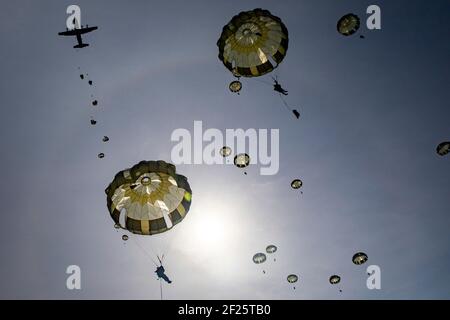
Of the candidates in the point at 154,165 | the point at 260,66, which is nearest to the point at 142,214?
the point at 154,165

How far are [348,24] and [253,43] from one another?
15.3ft

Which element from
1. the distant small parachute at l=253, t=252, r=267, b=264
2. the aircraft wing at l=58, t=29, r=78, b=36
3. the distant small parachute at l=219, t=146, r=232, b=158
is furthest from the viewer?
the distant small parachute at l=253, t=252, r=267, b=264

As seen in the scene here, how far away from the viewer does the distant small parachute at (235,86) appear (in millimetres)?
19422

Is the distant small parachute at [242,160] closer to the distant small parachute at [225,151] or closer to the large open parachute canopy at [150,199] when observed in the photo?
the distant small parachute at [225,151]

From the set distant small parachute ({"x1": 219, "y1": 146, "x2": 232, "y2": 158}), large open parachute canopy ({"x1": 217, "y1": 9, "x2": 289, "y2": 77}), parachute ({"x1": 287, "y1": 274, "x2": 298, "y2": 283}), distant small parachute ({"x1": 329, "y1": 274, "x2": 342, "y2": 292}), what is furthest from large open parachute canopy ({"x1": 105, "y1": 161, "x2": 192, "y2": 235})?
distant small parachute ({"x1": 329, "y1": 274, "x2": 342, "y2": 292})

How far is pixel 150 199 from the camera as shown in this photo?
18.4 metres

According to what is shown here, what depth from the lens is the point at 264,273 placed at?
2159cm

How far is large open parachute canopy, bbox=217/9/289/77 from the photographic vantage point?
58.8 feet

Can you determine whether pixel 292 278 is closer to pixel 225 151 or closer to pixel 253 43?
pixel 225 151

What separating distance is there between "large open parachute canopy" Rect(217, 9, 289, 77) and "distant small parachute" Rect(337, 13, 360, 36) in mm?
2589

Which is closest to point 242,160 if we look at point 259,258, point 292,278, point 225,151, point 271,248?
point 225,151

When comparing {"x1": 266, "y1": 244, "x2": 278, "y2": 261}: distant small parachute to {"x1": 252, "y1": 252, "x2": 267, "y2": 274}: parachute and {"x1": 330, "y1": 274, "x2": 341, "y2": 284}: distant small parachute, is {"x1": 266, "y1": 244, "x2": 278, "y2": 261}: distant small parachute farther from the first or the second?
{"x1": 330, "y1": 274, "x2": 341, "y2": 284}: distant small parachute
